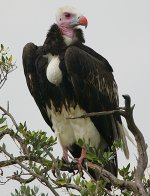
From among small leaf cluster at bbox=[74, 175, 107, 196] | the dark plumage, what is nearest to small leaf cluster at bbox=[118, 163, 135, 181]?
small leaf cluster at bbox=[74, 175, 107, 196]

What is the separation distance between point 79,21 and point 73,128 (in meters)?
1.69

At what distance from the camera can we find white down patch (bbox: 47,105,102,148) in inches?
338

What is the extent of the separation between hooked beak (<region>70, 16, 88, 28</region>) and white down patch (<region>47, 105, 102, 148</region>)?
4.59ft

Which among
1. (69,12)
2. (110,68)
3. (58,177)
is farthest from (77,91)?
(58,177)

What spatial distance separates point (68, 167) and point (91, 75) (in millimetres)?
1440

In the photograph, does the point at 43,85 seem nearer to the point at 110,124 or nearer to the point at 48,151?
the point at 110,124

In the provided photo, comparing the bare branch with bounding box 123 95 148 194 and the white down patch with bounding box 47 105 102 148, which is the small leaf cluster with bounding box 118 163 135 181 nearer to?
the bare branch with bounding box 123 95 148 194

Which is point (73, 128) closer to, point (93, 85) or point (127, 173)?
point (93, 85)

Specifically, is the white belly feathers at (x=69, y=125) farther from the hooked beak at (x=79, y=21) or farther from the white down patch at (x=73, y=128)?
the hooked beak at (x=79, y=21)

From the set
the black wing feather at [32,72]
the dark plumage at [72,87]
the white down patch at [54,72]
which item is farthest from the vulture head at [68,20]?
the white down patch at [54,72]

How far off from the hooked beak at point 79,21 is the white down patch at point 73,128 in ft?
4.59

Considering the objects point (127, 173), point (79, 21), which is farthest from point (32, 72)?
point (127, 173)

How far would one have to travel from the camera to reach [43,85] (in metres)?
8.46

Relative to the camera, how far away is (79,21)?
9.26 m
